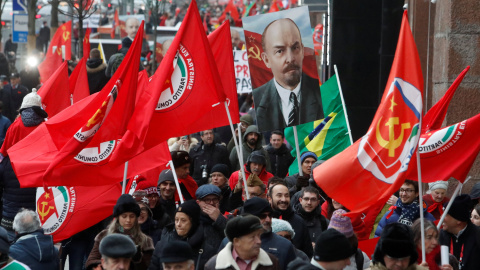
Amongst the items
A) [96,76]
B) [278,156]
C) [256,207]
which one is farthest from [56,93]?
[256,207]

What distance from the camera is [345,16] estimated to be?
16.0 meters

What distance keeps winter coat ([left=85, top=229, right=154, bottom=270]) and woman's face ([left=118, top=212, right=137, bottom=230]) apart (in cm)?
16

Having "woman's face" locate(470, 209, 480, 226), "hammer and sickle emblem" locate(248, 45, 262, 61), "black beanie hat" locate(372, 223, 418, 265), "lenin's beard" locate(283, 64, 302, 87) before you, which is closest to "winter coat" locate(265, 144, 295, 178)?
"lenin's beard" locate(283, 64, 302, 87)

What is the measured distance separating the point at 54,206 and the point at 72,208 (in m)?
0.19

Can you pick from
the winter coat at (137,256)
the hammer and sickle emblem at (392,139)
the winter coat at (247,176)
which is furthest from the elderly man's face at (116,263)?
the winter coat at (247,176)

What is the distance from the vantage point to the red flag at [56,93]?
43.2 ft

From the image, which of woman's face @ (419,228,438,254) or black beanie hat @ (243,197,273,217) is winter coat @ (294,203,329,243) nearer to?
black beanie hat @ (243,197,273,217)

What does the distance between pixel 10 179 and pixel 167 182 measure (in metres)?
1.64

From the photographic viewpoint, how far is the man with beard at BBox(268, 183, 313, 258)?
9.46m

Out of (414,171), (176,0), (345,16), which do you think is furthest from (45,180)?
(176,0)

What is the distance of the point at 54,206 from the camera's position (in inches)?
420

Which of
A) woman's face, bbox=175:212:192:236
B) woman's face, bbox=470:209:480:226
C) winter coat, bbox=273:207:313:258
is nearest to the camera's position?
woman's face, bbox=175:212:192:236

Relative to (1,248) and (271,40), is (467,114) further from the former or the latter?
(1,248)

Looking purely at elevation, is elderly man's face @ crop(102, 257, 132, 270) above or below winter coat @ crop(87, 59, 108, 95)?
below
